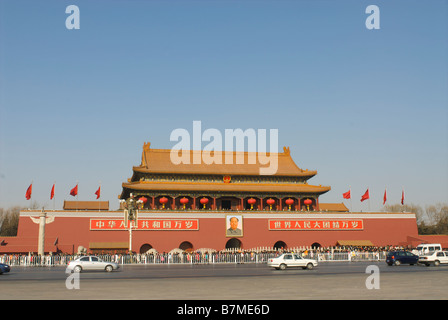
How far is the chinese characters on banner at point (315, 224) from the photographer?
5484cm

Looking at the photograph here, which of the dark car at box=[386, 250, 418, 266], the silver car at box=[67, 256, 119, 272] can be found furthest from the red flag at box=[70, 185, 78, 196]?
the dark car at box=[386, 250, 418, 266]

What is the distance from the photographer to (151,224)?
51.2m

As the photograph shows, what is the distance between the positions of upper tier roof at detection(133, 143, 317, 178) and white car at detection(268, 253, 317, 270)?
2752 centimetres

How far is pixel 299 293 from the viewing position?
15.4 metres

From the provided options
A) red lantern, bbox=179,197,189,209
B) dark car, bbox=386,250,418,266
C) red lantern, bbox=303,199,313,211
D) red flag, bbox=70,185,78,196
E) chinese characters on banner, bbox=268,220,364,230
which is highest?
red flag, bbox=70,185,78,196

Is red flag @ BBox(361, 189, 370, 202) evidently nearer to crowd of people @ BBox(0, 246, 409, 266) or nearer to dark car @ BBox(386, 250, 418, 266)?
crowd of people @ BBox(0, 246, 409, 266)

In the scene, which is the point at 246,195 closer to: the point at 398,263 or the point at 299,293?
the point at 398,263

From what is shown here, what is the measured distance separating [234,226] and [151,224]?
9469mm

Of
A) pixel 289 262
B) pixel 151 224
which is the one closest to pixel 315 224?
pixel 151 224

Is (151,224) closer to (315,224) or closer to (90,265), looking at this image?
(315,224)

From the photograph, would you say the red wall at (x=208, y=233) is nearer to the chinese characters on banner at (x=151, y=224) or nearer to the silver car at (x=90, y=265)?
the chinese characters on banner at (x=151, y=224)

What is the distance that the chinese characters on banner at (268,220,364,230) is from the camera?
54.8 meters
